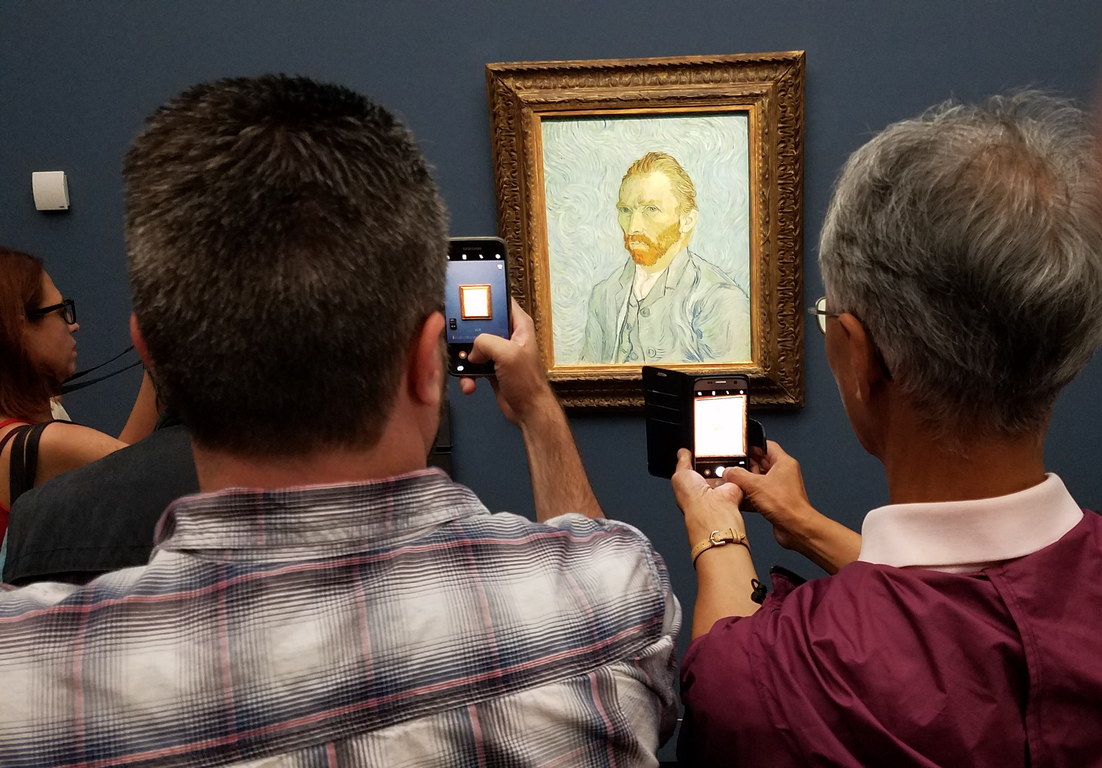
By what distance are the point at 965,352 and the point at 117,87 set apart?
7.55ft

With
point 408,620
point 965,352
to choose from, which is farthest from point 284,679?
point 965,352

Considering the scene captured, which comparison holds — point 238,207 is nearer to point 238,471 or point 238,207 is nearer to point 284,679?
point 238,471

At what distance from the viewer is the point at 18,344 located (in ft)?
5.99

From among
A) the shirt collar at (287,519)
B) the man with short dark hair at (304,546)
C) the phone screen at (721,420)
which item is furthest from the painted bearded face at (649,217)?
the shirt collar at (287,519)

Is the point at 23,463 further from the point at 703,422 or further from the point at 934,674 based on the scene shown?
the point at 934,674

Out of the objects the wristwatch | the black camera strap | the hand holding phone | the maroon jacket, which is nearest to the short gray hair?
the maroon jacket

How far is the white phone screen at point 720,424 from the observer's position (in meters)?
1.51

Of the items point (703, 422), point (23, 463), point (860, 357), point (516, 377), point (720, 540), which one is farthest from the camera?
point (23, 463)

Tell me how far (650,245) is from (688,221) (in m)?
0.12

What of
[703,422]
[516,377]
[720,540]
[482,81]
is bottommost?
[720,540]

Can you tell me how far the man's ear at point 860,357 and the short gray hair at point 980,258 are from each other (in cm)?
1

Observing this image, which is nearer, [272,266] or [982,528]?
[272,266]

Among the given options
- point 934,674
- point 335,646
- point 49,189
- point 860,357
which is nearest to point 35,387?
point 49,189

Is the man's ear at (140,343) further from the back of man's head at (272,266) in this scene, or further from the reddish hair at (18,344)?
the reddish hair at (18,344)
